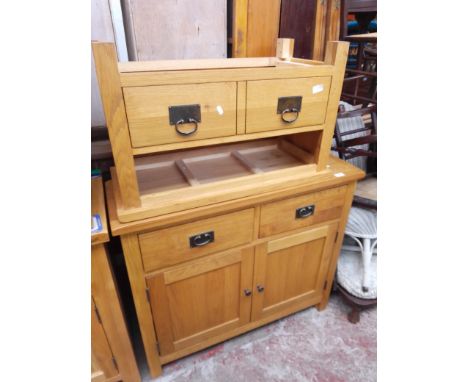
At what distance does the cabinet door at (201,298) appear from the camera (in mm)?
1119

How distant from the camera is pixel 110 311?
106 cm

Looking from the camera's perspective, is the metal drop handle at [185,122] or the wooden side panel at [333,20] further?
the wooden side panel at [333,20]

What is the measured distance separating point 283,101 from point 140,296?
0.84 meters

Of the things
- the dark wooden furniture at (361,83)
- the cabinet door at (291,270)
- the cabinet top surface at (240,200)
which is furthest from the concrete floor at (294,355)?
the dark wooden furniture at (361,83)

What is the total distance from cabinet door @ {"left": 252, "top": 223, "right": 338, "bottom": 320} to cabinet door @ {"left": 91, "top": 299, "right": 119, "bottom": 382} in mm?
622

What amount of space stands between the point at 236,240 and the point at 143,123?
547 mm

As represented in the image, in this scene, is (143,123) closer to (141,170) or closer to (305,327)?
(141,170)

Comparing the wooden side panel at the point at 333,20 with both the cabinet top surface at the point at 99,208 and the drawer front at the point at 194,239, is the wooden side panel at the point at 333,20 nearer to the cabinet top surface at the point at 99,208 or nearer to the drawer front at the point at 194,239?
the drawer front at the point at 194,239

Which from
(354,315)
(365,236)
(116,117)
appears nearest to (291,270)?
(365,236)

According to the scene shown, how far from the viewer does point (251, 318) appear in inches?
56.6

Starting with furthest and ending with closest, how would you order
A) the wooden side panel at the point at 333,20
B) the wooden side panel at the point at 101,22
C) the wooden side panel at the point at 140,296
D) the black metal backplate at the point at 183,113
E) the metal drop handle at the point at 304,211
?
the wooden side panel at the point at 333,20 → the metal drop handle at the point at 304,211 → the wooden side panel at the point at 101,22 → the wooden side panel at the point at 140,296 → the black metal backplate at the point at 183,113

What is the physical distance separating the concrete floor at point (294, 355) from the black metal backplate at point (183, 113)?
1148mm

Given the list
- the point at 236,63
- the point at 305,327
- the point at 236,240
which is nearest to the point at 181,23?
the point at 236,63

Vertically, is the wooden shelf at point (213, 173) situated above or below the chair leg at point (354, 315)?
above
